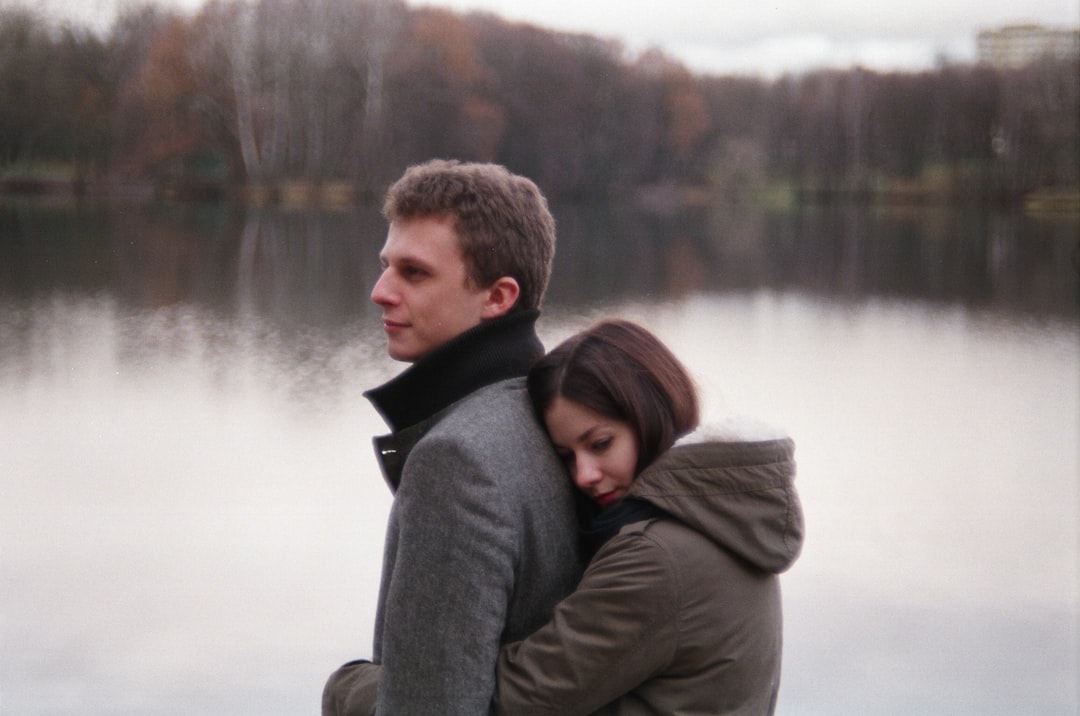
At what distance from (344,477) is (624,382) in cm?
659

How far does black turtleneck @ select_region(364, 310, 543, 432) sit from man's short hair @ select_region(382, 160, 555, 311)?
2.5 inches

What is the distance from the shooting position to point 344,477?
814cm

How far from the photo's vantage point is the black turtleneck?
171 cm

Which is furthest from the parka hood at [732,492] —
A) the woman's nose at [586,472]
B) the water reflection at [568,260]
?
the water reflection at [568,260]

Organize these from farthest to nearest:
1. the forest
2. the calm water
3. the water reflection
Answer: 1. the forest
2. the water reflection
3. the calm water

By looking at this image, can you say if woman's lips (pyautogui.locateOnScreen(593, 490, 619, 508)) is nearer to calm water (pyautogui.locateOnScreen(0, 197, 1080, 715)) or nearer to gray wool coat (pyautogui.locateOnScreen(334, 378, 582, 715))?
gray wool coat (pyautogui.locateOnScreen(334, 378, 582, 715))

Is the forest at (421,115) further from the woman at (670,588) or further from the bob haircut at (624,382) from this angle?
A: the woman at (670,588)

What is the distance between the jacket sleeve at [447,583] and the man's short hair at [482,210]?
0.32m

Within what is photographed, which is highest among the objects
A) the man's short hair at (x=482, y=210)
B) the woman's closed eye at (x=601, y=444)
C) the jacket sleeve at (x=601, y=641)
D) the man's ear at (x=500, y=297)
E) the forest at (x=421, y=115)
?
the forest at (x=421, y=115)

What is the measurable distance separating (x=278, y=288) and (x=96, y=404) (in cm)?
784

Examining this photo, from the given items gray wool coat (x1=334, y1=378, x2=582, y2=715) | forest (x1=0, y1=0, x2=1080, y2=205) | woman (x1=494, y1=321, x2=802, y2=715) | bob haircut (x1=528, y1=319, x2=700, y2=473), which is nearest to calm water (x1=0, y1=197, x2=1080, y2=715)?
bob haircut (x1=528, y1=319, x2=700, y2=473)

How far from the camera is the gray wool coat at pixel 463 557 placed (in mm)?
1511

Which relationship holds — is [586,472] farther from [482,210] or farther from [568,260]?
[568,260]

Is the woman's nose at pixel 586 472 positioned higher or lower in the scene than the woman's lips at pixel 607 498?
higher
